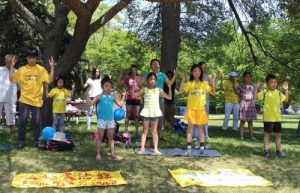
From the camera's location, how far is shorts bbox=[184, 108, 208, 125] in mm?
8609

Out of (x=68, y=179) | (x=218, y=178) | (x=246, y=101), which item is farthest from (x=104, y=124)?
(x=246, y=101)

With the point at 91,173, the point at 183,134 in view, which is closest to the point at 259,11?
the point at 183,134

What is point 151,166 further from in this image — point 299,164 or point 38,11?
point 38,11

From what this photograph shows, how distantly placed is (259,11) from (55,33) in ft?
18.4

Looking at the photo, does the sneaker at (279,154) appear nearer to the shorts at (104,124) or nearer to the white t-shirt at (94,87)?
the shorts at (104,124)

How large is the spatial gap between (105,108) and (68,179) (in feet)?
6.00

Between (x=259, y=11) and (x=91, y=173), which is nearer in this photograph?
(x=91, y=173)

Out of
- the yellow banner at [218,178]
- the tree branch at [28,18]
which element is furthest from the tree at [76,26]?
the yellow banner at [218,178]

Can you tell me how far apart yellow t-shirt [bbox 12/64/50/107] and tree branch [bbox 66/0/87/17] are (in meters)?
1.32

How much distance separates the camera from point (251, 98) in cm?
1116

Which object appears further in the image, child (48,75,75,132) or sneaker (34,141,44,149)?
child (48,75,75,132)

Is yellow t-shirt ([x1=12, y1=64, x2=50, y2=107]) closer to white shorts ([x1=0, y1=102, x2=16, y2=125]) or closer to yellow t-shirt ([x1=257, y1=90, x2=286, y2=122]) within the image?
white shorts ([x1=0, y1=102, x2=16, y2=125])

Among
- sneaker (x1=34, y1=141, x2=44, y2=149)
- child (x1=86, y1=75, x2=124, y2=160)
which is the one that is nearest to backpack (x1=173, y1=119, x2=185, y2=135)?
child (x1=86, y1=75, x2=124, y2=160)

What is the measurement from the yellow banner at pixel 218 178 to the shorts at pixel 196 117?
1434 millimetres
